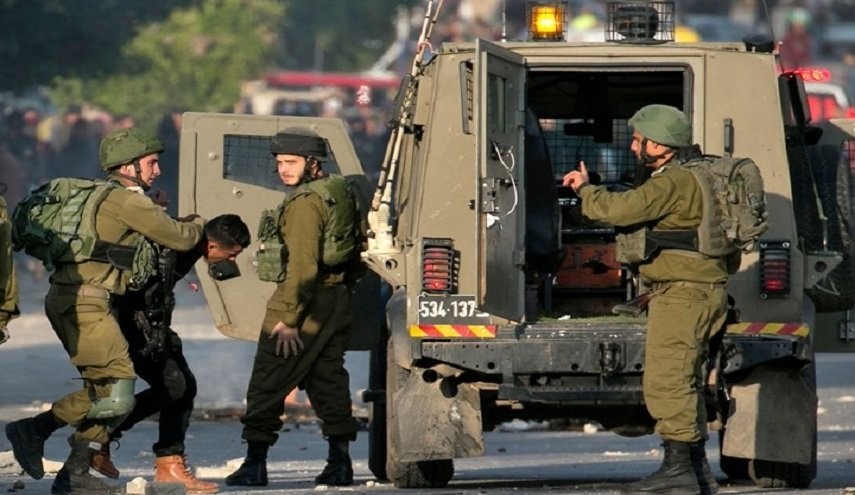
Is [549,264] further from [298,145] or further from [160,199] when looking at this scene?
[160,199]

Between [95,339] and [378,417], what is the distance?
86.3 inches

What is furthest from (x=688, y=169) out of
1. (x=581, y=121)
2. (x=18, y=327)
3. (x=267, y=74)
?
(x=267, y=74)

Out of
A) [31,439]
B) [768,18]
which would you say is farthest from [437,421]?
[768,18]

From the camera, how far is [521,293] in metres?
11.7

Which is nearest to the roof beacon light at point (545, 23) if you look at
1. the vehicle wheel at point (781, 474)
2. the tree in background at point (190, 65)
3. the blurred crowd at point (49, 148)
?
the vehicle wheel at point (781, 474)

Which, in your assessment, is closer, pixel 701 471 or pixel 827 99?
pixel 701 471

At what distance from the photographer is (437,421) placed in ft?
38.7

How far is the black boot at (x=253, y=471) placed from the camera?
12500 millimetres

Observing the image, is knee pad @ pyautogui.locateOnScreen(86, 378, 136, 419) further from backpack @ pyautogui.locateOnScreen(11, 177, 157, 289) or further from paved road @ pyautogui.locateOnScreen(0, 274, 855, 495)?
paved road @ pyautogui.locateOnScreen(0, 274, 855, 495)

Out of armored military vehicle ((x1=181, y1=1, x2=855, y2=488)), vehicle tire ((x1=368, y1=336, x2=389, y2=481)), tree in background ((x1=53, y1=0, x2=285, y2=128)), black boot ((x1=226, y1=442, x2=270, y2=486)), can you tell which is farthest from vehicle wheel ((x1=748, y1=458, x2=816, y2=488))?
tree in background ((x1=53, y1=0, x2=285, y2=128))

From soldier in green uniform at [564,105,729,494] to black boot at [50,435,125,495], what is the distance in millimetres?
2279

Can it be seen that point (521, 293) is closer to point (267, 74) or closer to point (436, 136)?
point (436, 136)

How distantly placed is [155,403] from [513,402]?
5.30 ft

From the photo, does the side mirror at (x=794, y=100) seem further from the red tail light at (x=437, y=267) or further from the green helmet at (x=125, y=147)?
the green helmet at (x=125, y=147)
